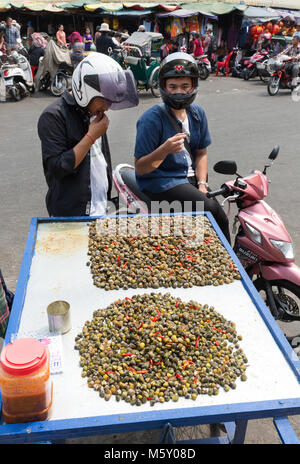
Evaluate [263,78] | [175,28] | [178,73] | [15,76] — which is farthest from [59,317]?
[175,28]

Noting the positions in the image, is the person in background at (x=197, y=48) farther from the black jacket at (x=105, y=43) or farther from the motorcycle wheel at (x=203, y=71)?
the black jacket at (x=105, y=43)

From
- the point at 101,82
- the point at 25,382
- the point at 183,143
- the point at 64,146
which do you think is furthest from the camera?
the point at 183,143

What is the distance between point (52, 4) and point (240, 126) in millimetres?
14301

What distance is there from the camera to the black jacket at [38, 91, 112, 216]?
2.64 meters

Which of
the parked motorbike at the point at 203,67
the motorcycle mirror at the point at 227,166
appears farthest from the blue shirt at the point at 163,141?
the parked motorbike at the point at 203,67

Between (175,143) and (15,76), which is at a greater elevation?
(175,143)

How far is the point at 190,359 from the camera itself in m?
1.81

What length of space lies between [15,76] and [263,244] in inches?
421

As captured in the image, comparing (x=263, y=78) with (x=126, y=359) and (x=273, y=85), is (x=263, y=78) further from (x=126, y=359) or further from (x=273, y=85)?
(x=126, y=359)

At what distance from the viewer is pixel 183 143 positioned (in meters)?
2.87

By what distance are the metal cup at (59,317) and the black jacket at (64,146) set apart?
110 centimetres

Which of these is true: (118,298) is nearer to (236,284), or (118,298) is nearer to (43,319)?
(43,319)

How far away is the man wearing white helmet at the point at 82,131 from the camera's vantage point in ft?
8.21

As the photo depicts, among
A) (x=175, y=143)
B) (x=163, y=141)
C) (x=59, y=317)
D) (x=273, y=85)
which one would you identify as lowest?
(x=273, y=85)
